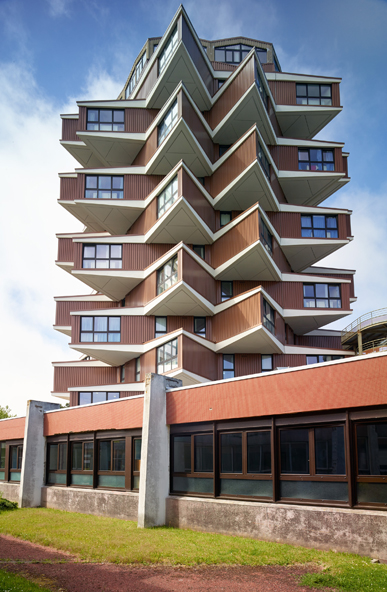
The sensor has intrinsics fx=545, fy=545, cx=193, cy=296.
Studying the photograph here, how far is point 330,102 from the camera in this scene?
41031 millimetres

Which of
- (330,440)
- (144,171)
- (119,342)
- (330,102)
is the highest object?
(330,102)

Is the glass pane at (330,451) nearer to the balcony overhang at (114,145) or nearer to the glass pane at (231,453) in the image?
the glass pane at (231,453)

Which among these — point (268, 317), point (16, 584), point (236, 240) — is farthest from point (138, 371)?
point (16, 584)

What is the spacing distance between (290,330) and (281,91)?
18038 millimetres

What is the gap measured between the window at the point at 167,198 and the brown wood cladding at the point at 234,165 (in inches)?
143

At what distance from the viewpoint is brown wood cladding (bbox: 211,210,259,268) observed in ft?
106

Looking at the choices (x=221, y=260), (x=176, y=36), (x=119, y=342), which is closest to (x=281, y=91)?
(x=176, y=36)

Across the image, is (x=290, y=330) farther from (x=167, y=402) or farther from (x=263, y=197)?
(x=167, y=402)

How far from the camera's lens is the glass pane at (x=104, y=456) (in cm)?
2273

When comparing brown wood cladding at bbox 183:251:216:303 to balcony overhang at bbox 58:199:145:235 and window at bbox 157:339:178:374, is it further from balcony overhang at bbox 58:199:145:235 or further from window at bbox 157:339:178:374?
balcony overhang at bbox 58:199:145:235

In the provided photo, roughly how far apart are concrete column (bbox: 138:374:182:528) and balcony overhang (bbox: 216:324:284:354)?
1174 cm

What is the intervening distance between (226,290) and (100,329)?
8589mm

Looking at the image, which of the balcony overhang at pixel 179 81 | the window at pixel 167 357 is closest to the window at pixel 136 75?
the balcony overhang at pixel 179 81

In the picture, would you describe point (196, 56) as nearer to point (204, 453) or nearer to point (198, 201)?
point (198, 201)
